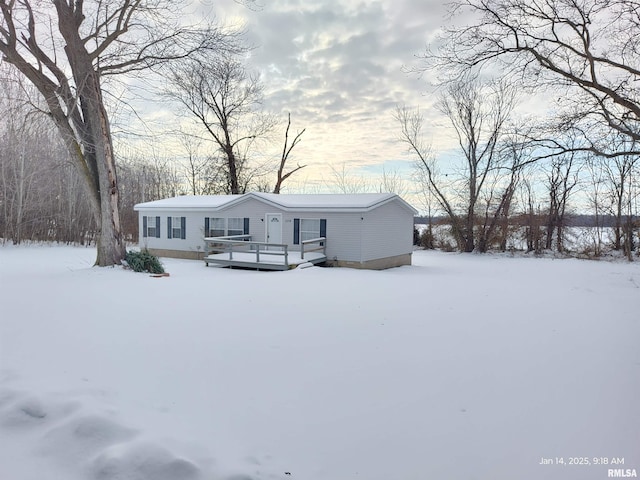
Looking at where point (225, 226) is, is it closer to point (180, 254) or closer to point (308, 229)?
point (180, 254)

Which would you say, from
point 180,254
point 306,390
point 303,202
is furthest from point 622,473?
point 180,254

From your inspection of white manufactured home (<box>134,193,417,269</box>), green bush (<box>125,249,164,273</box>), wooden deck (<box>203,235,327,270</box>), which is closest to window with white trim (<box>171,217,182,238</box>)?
white manufactured home (<box>134,193,417,269</box>)

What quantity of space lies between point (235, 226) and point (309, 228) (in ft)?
12.0

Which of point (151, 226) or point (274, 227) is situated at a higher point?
point (151, 226)

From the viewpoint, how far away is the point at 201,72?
502 inches

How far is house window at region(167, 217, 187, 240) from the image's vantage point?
726 inches

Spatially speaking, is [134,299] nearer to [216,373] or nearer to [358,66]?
[216,373]

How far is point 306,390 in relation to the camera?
3.63 metres

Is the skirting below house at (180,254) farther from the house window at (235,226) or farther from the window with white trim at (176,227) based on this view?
the house window at (235,226)

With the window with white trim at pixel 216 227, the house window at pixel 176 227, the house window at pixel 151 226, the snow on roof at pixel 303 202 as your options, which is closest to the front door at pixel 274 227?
the snow on roof at pixel 303 202

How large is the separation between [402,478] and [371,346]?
8.17 ft

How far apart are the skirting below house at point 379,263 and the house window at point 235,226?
14.6 feet

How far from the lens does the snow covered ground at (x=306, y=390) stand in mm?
2564

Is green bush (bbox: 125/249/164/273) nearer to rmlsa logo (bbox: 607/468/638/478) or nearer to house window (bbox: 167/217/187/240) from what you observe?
house window (bbox: 167/217/187/240)
